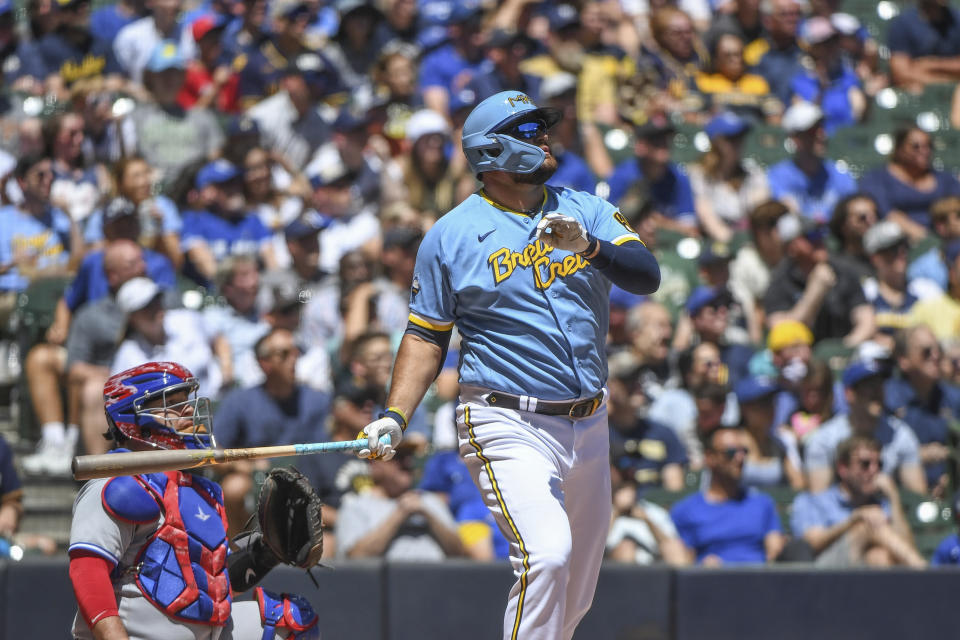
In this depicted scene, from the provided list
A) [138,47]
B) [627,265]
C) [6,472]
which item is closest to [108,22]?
[138,47]

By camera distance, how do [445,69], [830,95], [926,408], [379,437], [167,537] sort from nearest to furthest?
[167,537]
[379,437]
[926,408]
[445,69]
[830,95]

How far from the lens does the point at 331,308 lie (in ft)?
28.4

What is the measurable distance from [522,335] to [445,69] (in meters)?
6.49

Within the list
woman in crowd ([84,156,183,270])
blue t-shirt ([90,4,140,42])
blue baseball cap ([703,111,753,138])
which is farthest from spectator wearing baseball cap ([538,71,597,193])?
blue t-shirt ([90,4,140,42])

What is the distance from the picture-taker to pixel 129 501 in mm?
4207

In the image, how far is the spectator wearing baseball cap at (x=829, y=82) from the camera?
36.6 ft

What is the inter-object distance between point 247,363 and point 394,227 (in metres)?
1.34

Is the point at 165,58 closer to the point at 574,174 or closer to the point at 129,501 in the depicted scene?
the point at 574,174

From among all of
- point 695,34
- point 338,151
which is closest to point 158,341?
point 338,151

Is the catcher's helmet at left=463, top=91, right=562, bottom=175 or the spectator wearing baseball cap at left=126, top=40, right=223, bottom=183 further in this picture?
the spectator wearing baseball cap at left=126, top=40, right=223, bottom=183

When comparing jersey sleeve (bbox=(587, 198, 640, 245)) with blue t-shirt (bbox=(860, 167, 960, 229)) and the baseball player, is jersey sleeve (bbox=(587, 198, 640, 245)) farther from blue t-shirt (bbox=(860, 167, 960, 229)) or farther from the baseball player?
blue t-shirt (bbox=(860, 167, 960, 229))

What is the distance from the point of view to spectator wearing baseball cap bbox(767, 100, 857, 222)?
33.7ft

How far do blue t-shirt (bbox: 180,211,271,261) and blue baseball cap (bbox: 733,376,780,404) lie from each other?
323cm

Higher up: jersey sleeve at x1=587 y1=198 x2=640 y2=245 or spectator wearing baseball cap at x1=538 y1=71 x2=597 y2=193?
jersey sleeve at x1=587 y1=198 x2=640 y2=245
